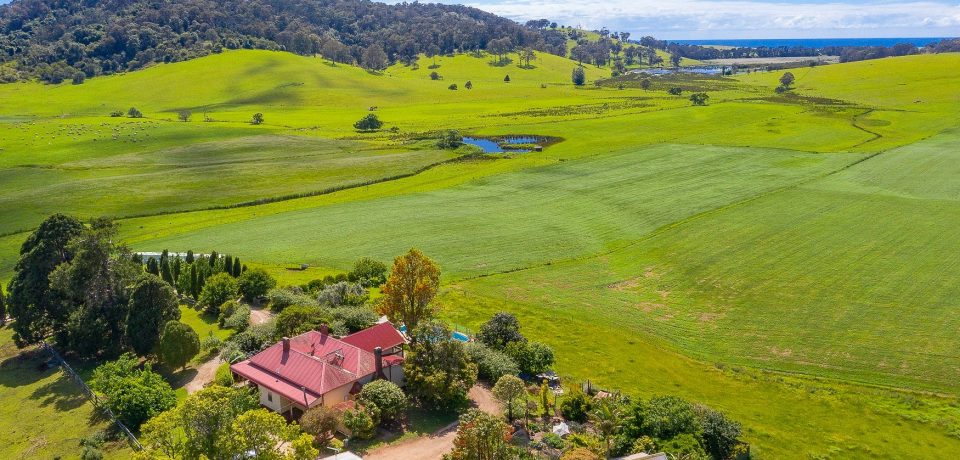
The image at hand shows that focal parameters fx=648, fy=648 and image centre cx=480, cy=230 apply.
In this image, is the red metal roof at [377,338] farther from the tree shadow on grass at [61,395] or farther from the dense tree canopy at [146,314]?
the tree shadow on grass at [61,395]

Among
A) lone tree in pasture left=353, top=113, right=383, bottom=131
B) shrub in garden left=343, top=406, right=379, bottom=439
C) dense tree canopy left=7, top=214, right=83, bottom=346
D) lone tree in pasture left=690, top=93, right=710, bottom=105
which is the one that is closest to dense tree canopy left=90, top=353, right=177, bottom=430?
dense tree canopy left=7, top=214, right=83, bottom=346

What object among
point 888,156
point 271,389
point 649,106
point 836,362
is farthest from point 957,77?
point 271,389

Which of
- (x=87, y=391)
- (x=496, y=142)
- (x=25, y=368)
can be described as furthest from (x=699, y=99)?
(x=25, y=368)

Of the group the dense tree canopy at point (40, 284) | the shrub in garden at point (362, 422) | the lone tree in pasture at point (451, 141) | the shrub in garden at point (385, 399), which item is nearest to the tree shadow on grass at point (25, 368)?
the dense tree canopy at point (40, 284)

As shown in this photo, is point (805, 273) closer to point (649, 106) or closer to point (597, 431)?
point (597, 431)

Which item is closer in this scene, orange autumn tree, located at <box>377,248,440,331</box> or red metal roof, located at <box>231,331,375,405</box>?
red metal roof, located at <box>231,331,375,405</box>

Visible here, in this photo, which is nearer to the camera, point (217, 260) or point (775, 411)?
point (775, 411)

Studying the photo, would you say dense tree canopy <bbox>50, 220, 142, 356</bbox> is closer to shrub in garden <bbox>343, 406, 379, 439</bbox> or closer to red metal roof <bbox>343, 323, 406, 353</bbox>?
red metal roof <bbox>343, 323, 406, 353</bbox>
